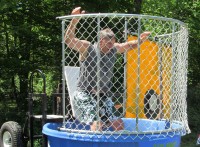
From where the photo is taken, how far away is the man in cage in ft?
13.0

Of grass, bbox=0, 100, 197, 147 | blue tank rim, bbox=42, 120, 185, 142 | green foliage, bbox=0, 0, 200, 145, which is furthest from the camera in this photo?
green foliage, bbox=0, 0, 200, 145

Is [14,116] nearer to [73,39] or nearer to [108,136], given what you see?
[73,39]

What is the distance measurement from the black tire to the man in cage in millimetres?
998

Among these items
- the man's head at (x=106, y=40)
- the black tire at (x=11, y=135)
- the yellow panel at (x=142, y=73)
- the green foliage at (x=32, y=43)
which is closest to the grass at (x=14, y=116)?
the green foliage at (x=32, y=43)

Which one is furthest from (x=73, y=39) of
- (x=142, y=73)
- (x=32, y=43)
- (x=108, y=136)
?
(x=32, y=43)

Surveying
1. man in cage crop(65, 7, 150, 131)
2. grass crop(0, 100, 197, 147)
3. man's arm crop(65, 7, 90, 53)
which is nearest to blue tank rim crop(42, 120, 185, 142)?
man in cage crop(65, 7, 150, 131)

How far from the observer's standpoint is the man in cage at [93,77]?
3.96m

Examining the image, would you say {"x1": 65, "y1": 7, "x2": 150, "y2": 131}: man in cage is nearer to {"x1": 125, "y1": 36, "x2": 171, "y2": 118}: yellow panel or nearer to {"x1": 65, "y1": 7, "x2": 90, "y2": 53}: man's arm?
{"x1": 65, "y1": 7, "x2": 90, "y2": 53}: man's arm

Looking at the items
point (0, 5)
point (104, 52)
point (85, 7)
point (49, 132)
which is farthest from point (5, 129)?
point (85, 7)

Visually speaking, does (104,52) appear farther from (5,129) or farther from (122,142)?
(5,129)

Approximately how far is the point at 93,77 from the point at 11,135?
147cm

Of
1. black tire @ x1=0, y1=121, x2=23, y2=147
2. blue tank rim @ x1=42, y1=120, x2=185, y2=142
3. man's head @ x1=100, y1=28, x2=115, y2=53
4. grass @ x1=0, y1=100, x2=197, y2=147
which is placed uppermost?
man's head @ x1=100, y1=28, x2=115, y2=53

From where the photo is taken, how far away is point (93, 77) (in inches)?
160

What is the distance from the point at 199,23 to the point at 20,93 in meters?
5.46
